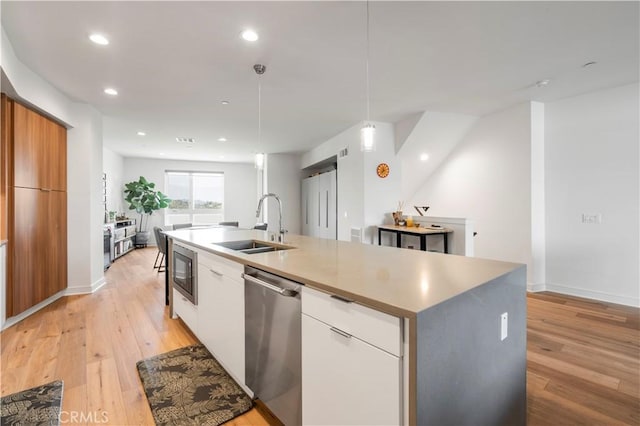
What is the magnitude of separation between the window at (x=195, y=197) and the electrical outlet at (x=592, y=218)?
8.53 m

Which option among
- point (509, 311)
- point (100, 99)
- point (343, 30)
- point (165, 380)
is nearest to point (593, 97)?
point (343, 30)

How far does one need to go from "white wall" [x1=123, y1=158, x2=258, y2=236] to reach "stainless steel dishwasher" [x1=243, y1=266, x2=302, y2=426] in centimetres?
794

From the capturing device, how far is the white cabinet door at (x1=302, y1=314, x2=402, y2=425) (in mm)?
920

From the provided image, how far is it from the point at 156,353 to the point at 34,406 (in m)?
0.72

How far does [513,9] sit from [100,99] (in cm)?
443

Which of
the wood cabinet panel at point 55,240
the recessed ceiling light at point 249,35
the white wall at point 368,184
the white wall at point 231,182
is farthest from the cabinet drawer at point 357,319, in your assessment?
the white wall at point 231,182

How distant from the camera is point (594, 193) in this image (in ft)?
11.9

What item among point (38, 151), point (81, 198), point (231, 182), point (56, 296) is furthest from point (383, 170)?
point (231, 182)

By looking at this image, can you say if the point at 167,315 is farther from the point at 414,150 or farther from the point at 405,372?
the point at 414,150

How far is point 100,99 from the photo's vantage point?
367 cm

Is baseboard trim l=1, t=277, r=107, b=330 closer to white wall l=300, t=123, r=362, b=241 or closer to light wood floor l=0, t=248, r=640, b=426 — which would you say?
light wood floor l=0, t=248, r=640, b=426

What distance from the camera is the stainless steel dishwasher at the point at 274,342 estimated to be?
1.33 m

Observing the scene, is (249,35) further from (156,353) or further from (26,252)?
(26,252)

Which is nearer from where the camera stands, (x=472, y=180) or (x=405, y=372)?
(x=405, y=372)
